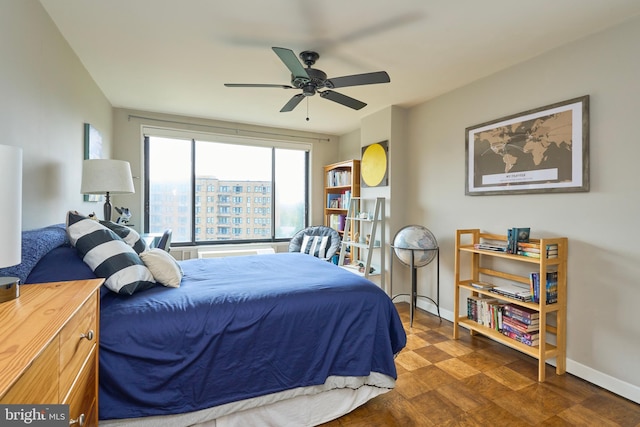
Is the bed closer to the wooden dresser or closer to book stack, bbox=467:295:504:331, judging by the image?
the wooden dresser

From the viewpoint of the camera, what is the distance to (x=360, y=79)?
2176 millimetres

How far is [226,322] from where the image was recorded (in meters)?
1.53

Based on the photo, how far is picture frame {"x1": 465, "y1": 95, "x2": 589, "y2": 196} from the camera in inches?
87.4

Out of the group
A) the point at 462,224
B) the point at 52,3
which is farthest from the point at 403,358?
the point at 52,3

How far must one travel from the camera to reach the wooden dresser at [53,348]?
652mm

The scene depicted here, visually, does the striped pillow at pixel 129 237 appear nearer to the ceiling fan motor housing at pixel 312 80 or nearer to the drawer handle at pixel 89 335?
the drawer handle at pixel 89 335

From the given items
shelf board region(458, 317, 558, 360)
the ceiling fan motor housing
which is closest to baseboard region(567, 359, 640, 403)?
shelf board region(458, 317, 558, 360)

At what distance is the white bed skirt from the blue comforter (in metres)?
0.05

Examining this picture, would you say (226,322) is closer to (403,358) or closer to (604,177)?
(403,358)

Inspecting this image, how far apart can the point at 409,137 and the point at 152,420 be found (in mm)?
3578

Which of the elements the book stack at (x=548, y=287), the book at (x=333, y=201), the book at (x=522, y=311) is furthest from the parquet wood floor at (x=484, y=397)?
the book at (x=333, y=201)

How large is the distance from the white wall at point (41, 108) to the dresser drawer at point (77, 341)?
1.01 meters

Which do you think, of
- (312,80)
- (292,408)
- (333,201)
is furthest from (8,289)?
(333,201)

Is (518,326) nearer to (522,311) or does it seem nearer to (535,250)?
(522,311)
